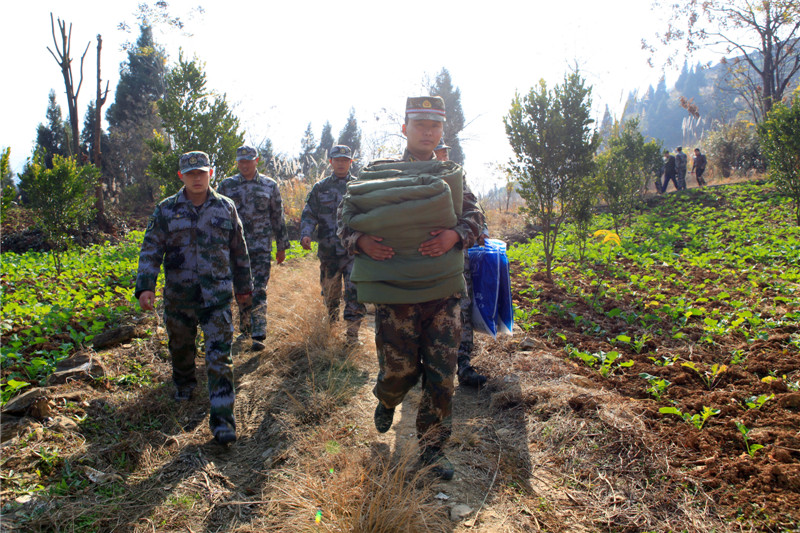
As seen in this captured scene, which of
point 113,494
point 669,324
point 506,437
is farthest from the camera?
point 669,324

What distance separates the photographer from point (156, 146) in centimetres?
851

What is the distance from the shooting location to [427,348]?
2.60 meters

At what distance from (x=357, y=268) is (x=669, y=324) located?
4.02 metres

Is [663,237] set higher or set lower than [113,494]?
higher

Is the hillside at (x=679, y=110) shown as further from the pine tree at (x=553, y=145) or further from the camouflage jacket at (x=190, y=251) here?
the camouflage jacket at (x=190, y=251)

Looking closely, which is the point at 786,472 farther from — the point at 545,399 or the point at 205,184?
the point at 205,184

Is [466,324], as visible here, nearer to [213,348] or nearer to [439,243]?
[439,243]

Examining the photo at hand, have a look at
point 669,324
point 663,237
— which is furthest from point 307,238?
point 663,237

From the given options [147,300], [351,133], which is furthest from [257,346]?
[351,133]

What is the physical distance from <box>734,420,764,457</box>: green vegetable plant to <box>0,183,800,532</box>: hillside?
0.6 inches

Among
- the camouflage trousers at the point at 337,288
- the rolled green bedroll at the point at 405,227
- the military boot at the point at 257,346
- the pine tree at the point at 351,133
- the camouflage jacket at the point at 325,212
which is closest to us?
the rolled green bedroll at the point at 405,227

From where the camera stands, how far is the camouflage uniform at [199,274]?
3082mm

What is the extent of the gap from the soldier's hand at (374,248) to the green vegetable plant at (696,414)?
6.89 feet

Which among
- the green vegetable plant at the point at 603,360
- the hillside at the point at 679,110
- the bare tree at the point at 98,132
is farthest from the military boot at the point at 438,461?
the hillside at the point at 679,110
